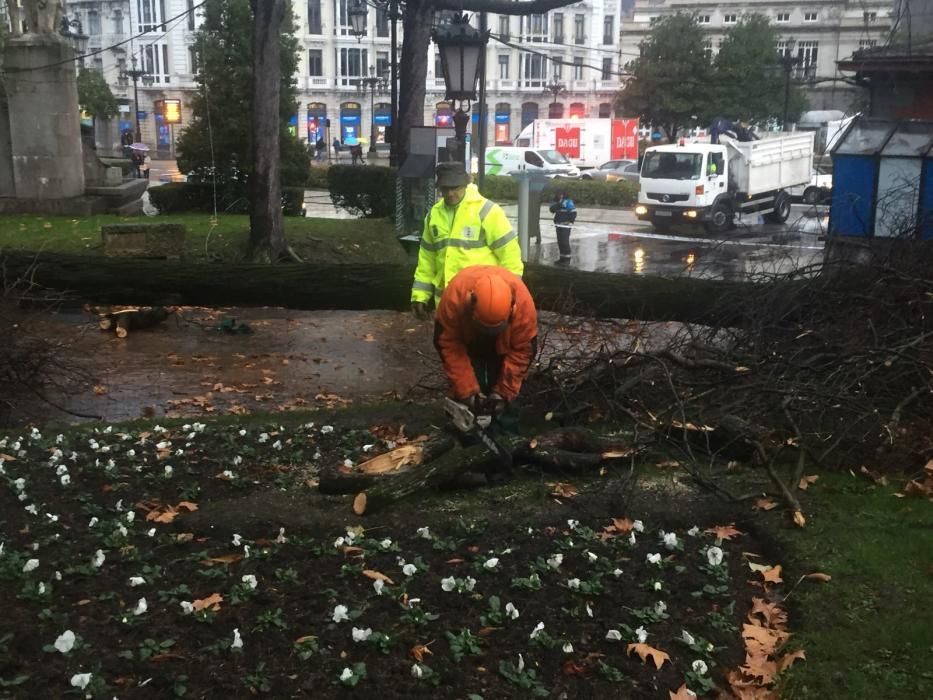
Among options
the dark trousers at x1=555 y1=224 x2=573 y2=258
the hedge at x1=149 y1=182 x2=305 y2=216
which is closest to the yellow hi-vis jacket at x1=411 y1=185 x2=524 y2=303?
the dark trousers at x1=555 y1=224 x2=573 y2=258

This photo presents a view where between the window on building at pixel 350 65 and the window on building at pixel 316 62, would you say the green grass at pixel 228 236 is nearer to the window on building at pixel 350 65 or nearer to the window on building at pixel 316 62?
the window on building at pixel 350 65

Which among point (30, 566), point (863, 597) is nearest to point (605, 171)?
point (863, 597)

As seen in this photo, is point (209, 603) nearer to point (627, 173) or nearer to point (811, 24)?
point (627, 173)

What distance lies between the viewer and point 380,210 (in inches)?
840

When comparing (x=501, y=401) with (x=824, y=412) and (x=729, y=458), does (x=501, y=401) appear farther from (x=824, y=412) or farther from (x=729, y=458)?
(x=824, y=412)

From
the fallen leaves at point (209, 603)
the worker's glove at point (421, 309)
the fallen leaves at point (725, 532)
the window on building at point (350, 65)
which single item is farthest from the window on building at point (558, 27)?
the fallen leaves at point (209, 603)

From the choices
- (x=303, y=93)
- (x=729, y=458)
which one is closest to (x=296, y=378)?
(x=729, y=458)

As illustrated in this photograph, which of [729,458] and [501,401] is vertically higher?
[501,401]

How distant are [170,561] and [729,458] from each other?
10.9 ft

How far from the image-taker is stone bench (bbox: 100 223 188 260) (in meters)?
14.2

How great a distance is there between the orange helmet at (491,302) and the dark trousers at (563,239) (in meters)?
14.8

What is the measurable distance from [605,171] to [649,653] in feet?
127

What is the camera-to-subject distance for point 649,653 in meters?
3.80

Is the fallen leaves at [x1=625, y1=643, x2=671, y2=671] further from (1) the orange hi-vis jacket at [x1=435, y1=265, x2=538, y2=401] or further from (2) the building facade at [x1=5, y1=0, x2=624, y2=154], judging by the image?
(2) the building facade at [x1=5, y1=0, x2=624, y2=154]
